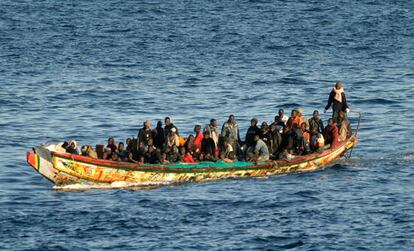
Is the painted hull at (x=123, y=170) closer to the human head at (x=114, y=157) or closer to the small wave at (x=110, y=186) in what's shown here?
the small wave at (x=110, y=186)

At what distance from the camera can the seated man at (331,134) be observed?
50406 mm

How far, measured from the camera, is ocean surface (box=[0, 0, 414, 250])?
42.0m

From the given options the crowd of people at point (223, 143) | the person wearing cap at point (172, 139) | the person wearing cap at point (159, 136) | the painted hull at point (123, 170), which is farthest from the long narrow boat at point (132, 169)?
the person wearing cap at point (159, 136)

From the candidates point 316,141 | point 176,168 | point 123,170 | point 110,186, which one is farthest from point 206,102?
point 123,170

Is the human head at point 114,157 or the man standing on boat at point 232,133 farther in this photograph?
the man standing on boat at point 232,133

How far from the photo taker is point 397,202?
149ft

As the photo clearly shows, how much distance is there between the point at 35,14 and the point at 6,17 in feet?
8.42

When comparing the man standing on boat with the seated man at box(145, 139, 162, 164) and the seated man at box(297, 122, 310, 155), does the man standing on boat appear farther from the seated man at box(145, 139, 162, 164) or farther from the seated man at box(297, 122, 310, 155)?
the seated man at box(145, 139, 162, 164)

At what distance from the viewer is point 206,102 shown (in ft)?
217

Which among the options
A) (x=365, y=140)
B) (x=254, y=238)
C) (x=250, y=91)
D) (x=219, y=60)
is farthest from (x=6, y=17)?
(x=254, y=238)

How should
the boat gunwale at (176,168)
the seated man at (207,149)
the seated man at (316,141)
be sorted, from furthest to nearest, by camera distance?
the seated man at (316,141) → the seated man at (207,149) → the boat gunwale at (176,168)

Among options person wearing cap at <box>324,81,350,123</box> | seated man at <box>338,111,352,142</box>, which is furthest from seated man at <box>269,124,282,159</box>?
person wearing cap at <box>324,81,350,123</box>

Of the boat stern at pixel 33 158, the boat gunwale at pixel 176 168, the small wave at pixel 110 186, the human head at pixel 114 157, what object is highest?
the boat stern at pixel 33 158

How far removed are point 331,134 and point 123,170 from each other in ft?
28.9
